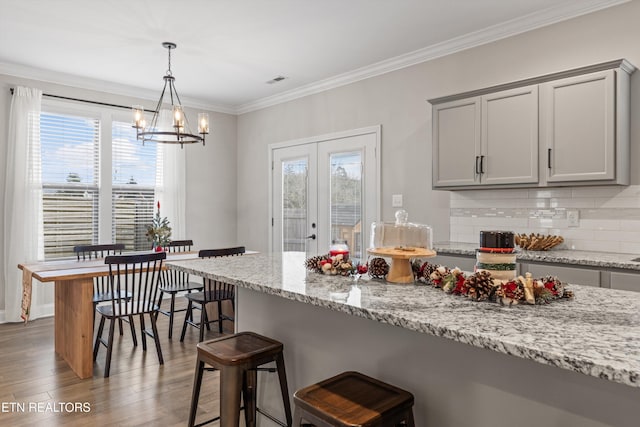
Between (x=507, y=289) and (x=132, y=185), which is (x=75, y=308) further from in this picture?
(x=507, y=289)

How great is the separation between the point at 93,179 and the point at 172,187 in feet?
3.03

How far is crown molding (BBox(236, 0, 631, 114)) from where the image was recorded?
3195 millimetres

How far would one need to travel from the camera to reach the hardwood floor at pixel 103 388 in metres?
2.54

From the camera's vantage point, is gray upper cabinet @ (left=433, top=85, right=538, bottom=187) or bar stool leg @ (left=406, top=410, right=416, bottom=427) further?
gray upper cabinet @ (left=433, top=85, right=538, bottom=187)

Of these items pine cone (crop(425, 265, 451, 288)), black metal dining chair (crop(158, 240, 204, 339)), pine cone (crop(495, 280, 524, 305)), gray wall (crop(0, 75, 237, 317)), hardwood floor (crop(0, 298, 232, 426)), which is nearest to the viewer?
pine cone (crop(495, 280, 524, 305))

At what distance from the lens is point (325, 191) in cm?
512

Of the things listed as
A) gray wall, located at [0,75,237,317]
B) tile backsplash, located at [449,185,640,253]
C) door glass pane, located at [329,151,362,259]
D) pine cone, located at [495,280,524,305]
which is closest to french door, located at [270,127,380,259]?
door glass pane, located at [329,151,362,259]

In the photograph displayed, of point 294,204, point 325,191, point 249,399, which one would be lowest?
point 249,399

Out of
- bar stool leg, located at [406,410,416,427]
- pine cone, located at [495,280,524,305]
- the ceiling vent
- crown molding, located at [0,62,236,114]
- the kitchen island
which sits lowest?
bar stool leg, located at [406,410,416,427]

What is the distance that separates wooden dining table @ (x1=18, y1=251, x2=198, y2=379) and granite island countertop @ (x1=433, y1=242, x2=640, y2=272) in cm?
266

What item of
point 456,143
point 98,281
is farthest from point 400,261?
point 98,281

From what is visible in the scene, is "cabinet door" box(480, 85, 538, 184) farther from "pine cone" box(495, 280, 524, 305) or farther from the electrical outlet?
"pine cone" box(495, 280, 524, 305)

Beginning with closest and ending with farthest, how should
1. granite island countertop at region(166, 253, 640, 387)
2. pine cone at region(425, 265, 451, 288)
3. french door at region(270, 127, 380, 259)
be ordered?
granite island countertop at region(166, 253, 640, 387)
pine cone at region(425, 265, 451, 288)
french door at region(270, 127, 380, 259)

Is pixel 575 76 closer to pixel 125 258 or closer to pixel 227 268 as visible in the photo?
pixel 227 268
